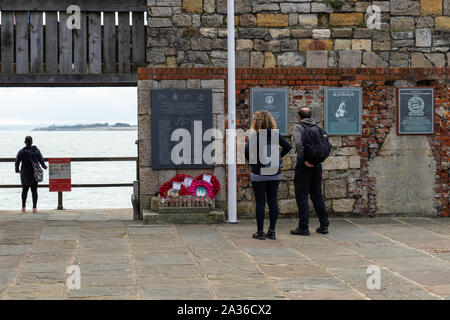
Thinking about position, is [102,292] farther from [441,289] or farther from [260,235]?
[260,235]

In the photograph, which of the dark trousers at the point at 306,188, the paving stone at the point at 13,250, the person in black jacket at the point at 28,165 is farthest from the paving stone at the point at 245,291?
the person in black jacket at the point at 28,165

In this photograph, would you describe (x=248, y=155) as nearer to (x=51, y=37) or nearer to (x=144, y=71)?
(x=144, y=71)

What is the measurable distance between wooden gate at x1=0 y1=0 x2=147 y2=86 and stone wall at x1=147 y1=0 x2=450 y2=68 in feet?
2.07

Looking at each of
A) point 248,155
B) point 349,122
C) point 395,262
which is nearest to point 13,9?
point 248,155

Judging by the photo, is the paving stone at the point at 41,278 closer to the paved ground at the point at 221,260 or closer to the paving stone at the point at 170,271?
the paved ground at the point at 221,260

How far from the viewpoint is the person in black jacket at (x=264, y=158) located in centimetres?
772

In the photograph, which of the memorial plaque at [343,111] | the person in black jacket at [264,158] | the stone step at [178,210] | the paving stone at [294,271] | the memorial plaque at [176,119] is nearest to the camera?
the paving stone at [294,271]

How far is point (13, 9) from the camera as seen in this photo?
998cm

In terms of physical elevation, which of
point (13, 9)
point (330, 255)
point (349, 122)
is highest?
point (13, 9)

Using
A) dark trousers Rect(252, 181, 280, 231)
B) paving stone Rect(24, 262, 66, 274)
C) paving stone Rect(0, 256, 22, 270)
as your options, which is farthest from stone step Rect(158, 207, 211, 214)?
paving stone Rect(24, 262, 66, 274)

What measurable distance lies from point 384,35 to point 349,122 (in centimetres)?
151

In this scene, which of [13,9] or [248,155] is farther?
[13,9]

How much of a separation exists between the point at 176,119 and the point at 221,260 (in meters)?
3.53

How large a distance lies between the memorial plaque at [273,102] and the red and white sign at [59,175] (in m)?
4.96
